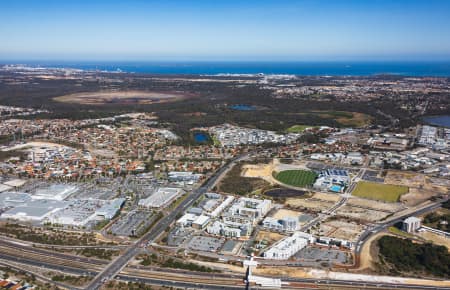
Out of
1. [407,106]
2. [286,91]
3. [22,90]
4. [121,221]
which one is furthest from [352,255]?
[22,90]

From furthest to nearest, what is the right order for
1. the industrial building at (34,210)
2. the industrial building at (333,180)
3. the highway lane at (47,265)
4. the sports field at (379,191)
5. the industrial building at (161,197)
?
the industrial building at (333,180) → the sports field at (379,191) → the industrial building at (161,197) → the industrial building at (34,210) → the highway lane at (47,265)

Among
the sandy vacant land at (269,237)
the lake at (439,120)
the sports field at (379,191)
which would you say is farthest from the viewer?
the lake at (439,120)

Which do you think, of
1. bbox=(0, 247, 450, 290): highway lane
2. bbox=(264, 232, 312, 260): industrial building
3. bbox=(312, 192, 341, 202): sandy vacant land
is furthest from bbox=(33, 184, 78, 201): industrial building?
bbox=(312, 192, 341, 202): sandy vacant land

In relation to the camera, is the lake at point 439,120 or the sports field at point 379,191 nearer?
the sports field at point 379,191

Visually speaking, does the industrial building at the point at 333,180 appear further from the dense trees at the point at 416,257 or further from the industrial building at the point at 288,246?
the dense trees at the point at 416,257

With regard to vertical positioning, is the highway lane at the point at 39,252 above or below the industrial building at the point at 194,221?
below

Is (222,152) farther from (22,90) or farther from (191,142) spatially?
(22,90)

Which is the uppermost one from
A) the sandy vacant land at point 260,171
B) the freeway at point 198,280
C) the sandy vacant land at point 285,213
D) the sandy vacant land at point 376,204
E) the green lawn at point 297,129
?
the green lawn at point 297,129

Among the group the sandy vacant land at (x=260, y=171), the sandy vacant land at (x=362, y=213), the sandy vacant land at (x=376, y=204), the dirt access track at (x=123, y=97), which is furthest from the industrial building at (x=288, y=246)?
the dirt access track at (x=123, y=97)
